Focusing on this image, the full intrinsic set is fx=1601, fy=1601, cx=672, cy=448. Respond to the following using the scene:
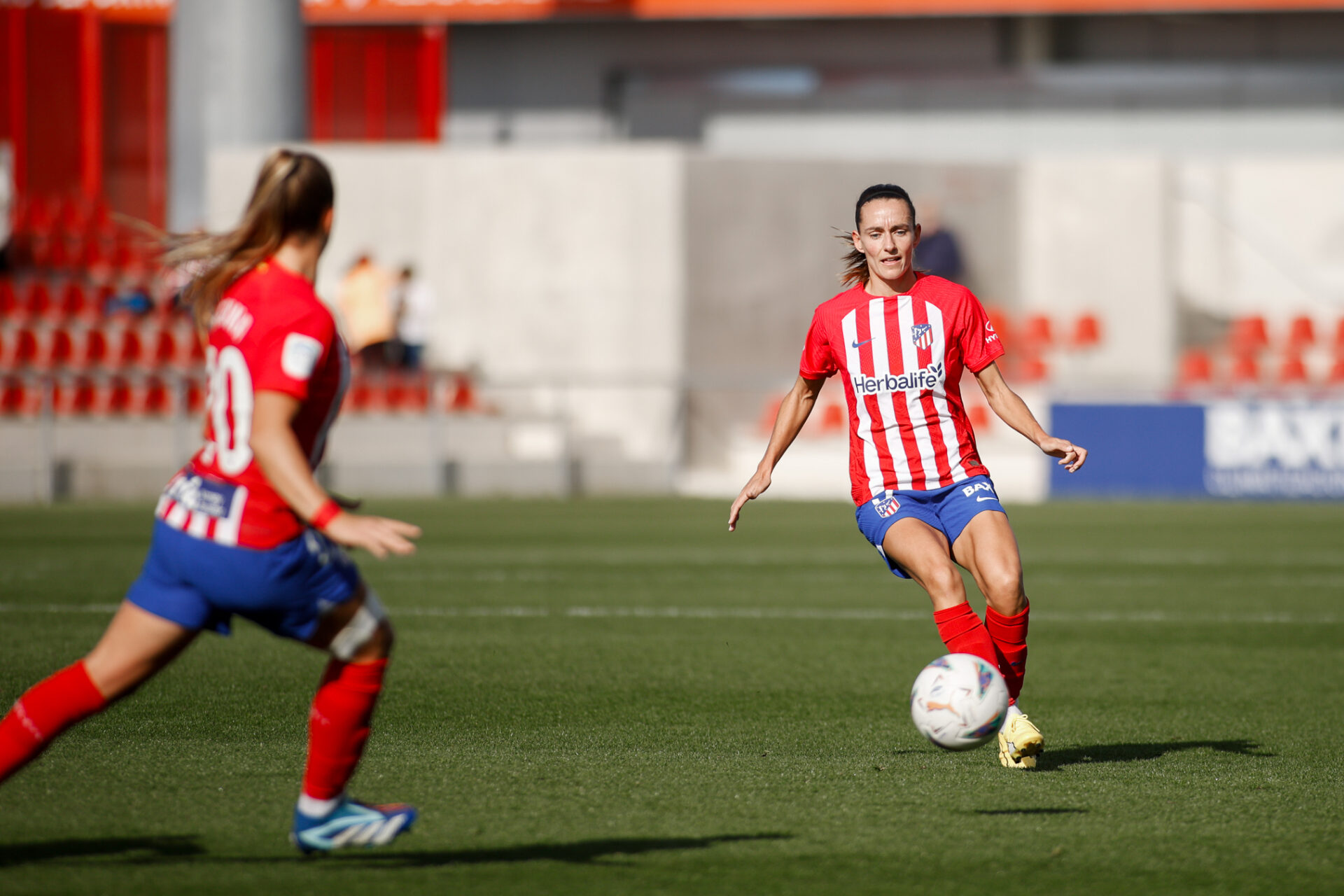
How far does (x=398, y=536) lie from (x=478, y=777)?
1728mm

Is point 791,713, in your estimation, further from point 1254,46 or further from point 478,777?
point 1254,46

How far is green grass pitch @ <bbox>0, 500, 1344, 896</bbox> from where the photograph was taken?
13.8 ft

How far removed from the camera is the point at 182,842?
4.38m

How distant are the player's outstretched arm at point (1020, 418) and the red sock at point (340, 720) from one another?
2.40 m

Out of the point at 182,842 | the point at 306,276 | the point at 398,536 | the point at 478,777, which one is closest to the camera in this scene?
the point at 398,536

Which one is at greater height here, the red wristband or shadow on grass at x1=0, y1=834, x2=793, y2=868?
the red wristband

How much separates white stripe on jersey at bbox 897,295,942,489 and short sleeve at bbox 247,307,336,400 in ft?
8.00

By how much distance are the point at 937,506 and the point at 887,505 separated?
0.18 m

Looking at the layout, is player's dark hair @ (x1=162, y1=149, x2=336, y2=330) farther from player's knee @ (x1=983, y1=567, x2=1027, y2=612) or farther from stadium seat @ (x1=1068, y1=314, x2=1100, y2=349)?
stadium seat @ (x1=1068, y1=314, x2=1100, y2=349)

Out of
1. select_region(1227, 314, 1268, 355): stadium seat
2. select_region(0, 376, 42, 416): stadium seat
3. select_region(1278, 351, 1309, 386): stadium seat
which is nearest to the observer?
select_region(0, 376, 42, 416): stadium seat

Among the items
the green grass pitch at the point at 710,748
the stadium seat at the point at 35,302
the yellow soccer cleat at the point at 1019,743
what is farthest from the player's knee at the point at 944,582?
the stadium seat at the point at 35,302

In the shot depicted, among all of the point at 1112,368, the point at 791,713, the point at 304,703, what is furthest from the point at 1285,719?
the point at 1112,368

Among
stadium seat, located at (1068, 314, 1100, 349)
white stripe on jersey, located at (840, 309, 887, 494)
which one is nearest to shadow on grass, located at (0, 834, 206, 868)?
white stripe on jersey, located at (840, 309, 887, 494)

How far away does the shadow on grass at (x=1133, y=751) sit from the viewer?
18.7ft
